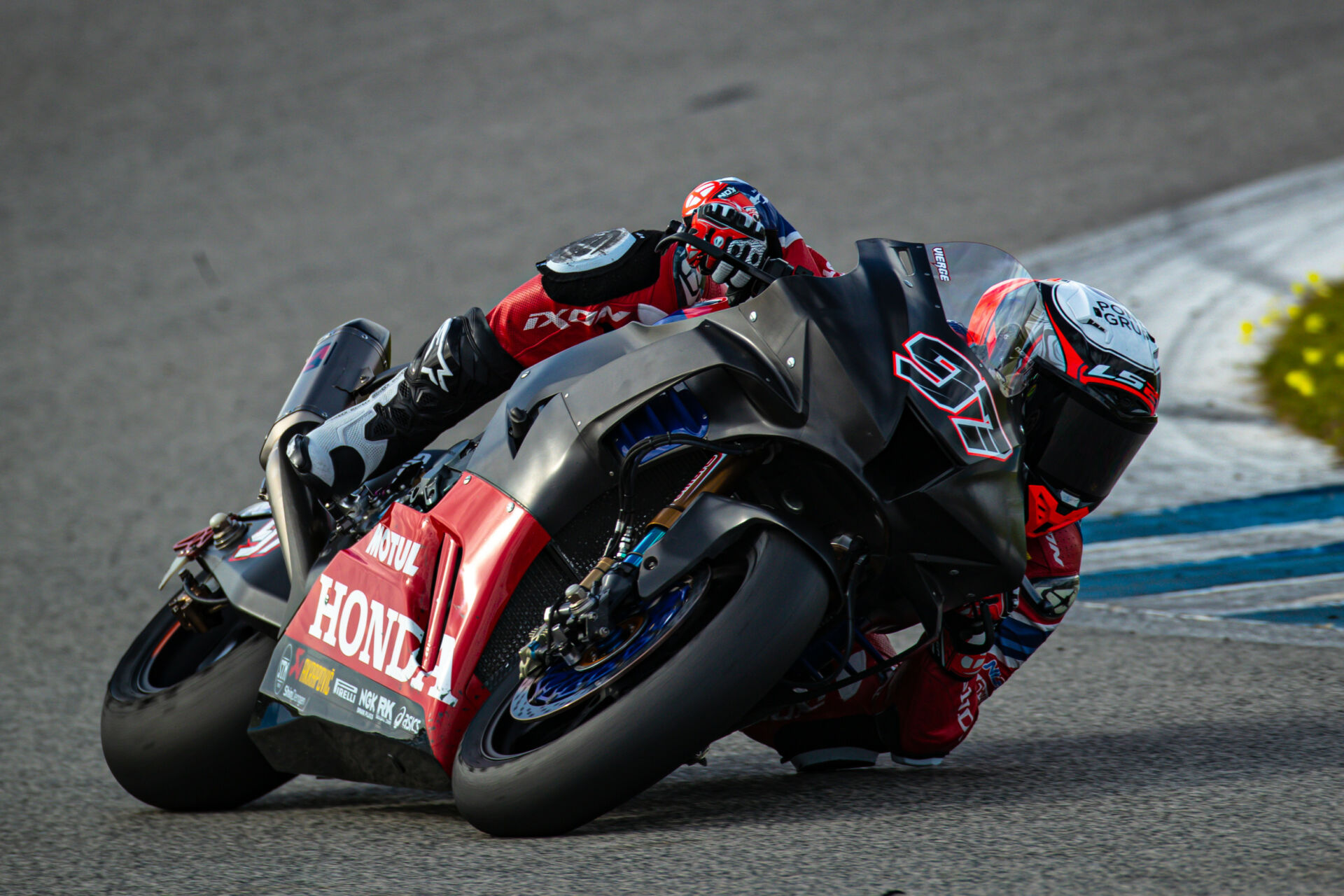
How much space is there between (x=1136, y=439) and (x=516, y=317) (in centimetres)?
132

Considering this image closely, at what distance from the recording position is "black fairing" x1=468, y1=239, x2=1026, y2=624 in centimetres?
267

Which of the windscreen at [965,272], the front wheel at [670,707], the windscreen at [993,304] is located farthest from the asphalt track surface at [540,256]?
the windscreen at [965,272]

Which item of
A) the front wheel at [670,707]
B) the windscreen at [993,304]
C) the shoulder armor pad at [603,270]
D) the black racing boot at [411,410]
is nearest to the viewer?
the front wheel at [670,707]

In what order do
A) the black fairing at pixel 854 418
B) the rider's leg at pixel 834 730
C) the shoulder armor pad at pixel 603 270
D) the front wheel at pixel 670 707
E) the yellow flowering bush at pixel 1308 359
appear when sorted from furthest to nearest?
the yellow flowering bush at pixel 1308 359 → the rider's leg at pixel 834 730 → the shoulder armor pad at pixel 603 270 → the black fairing at pixel 854 418 → the front wheel at pixel 670 707

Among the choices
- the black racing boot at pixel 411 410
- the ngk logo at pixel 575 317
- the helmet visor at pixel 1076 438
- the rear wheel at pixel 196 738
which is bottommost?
the rear wheel at pixel 196 738

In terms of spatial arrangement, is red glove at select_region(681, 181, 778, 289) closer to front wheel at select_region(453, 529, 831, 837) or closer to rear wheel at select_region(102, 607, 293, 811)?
front wheel at select_region(453, 529, 831, 837)

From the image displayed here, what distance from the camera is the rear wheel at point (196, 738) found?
342 cm

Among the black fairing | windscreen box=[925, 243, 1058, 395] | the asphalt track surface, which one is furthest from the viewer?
windscreen box=[925, 243, 1058, 395]

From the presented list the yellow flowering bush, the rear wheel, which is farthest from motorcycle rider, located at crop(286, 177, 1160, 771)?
the yellow flowering bush

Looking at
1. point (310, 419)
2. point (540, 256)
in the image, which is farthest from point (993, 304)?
point (540, 256)

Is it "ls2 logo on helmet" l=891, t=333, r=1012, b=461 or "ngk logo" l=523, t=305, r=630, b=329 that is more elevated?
"ngk logo" l=523, t=305, r=630, b=329

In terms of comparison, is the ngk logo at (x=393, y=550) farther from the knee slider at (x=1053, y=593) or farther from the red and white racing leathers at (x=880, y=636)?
the knee slider at (x=1053, y=593)

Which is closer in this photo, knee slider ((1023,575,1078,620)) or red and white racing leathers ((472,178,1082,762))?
red and white racing leathers ((472,178,1082,762))

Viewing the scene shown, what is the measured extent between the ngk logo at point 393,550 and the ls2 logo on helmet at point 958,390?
3.45 ft
